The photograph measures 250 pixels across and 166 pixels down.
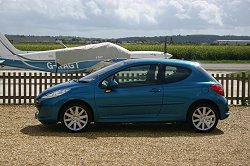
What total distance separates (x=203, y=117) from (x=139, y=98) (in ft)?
4.93

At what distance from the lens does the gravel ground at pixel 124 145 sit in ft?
26.3

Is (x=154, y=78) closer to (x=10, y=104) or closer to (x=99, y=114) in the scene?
(x=99, y=114)

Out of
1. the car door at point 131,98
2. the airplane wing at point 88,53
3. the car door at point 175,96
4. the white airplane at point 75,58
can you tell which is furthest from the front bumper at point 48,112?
the airplane wing at point 88,53

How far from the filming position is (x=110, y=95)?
10852mm

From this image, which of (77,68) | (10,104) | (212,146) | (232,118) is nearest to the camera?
(212,146)

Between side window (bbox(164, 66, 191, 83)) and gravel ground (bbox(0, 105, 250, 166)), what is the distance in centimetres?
116

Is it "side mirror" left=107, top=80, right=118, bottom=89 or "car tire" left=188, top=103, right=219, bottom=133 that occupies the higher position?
"side mirror" left=107, top=80, right=118, bottom=89

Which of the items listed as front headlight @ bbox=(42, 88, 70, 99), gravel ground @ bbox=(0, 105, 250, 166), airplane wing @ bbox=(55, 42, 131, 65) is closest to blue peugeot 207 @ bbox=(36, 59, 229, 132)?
front headlight @ bbox=(42, 88, 70, 99)

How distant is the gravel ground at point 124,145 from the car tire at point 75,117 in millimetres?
202

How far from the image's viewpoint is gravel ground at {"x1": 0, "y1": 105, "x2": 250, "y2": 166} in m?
8.03

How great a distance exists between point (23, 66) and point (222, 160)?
70.3 feet

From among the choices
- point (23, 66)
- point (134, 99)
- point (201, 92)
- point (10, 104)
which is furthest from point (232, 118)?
point (23, 66)

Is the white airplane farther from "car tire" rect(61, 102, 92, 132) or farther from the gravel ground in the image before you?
"car tire" rect(61, 102, 92, 132)

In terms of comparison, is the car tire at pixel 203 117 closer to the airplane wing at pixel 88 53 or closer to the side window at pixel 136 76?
the side window at pixel 136 76
